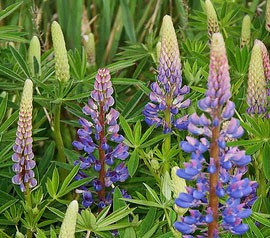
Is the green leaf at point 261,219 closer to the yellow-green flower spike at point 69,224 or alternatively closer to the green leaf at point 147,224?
the green leaf at point 147,224

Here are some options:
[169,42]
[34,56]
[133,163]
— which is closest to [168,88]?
[169,42]

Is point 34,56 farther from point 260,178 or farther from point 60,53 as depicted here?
point 260,178

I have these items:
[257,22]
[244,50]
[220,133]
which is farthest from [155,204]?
[257,22]

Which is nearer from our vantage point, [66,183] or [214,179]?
[214,179]

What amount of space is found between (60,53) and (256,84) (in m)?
0.67

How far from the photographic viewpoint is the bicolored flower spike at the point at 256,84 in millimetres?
2111

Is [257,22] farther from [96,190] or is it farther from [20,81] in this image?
[96,190]

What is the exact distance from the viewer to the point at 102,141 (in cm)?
205

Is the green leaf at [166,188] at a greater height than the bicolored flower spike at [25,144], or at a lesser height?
lesser

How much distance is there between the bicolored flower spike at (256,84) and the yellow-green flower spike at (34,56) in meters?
0.79

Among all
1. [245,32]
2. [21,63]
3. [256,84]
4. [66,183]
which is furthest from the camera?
[245,32]

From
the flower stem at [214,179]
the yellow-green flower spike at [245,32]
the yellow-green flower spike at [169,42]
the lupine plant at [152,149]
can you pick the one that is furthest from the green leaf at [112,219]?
the yellow-green flower spike at [245,32]

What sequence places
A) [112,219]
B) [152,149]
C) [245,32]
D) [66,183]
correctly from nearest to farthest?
[112,219] → [66,183] → [152,149] → [245,32]

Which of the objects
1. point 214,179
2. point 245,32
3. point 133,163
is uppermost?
point 245,32
